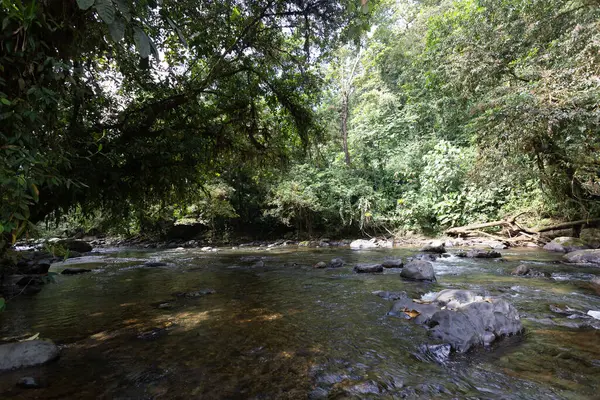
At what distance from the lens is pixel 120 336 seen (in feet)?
11.2

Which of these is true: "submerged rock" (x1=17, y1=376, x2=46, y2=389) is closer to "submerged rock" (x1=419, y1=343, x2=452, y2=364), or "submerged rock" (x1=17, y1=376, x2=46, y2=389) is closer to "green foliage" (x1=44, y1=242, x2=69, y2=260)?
"green foliage" (x1=44, y1=242, x2=69, y2=260)

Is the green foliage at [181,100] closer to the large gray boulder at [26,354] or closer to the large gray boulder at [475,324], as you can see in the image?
the large gray boulder at [26,354]

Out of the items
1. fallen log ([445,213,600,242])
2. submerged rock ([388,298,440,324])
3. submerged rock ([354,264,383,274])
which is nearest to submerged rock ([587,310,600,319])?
submerged rock ([388,298,440,324])

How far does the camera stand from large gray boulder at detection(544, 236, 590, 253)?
9094 mm

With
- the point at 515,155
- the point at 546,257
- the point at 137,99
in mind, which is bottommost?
the point at 546,257

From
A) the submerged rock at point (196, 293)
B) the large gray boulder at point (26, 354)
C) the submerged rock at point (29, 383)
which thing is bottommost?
the submerged rock at point (196, 293)

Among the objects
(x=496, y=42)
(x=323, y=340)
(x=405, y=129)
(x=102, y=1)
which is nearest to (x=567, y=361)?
(x=323, y=340)

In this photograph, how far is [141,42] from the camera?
1479 mm

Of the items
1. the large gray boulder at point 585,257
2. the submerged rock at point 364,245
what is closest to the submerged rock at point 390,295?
the large gray boulder at point 585,257

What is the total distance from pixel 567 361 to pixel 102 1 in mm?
3975

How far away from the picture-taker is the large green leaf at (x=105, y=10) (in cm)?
133

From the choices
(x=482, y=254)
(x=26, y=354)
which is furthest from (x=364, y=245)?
(x=26, y=354)

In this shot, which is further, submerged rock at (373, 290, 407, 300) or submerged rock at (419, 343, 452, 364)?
submerged rock at (373, 290, 407, 300)

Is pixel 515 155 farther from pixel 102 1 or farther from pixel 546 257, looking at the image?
pixel 102 1
